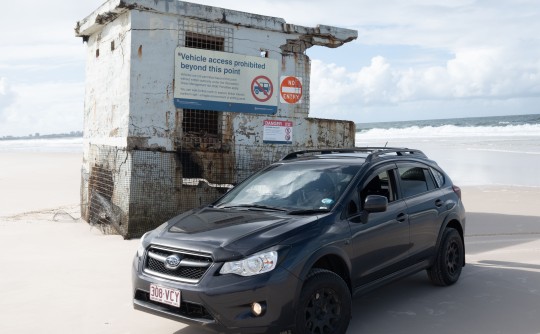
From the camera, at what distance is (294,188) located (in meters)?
5.51

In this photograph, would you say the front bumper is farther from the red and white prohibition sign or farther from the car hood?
the red and white prohibition sign

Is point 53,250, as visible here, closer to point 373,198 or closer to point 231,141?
point 231,141

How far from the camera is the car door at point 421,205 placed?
5902 mm

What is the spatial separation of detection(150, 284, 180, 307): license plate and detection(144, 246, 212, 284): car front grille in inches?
3.7

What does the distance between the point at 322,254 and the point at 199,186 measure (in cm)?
567

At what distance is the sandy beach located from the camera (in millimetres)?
5121

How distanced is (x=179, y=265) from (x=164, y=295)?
256 millimetres

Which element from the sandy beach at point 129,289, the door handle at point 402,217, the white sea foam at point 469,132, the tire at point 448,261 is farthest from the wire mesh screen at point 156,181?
the white sea foam at point 469,132


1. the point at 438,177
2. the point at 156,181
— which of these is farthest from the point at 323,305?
the point at 156,181

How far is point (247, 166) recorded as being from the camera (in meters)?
10.4

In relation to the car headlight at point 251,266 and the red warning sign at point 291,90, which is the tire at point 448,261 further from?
the red warning sign at point 291,90

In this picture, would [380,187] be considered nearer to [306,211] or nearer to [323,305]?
[306,211]

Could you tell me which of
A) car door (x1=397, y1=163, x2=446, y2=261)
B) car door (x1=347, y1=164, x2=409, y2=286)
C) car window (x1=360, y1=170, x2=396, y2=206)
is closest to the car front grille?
car door (x1=347, y1=164, x2=409, y2=286)

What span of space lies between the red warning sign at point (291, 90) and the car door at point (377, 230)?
5.07 m
